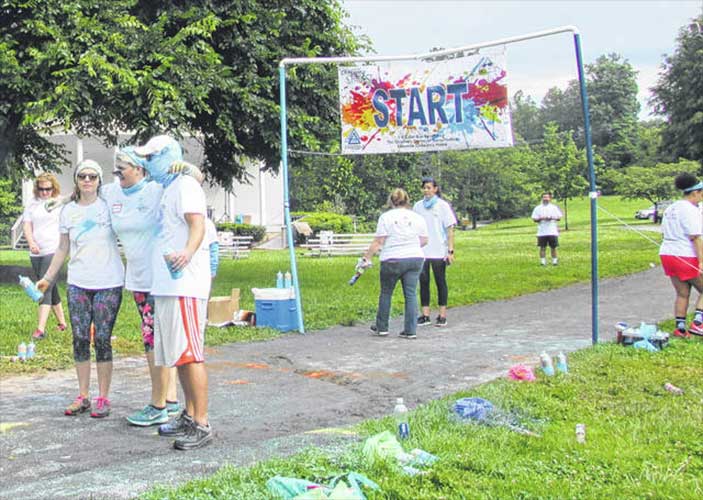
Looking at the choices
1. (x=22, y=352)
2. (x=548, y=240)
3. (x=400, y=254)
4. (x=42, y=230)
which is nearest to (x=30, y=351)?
(x=22, y=352)

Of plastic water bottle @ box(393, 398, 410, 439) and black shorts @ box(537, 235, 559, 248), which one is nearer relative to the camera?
plastic water bottle @ box(393, 398, 410, 439)

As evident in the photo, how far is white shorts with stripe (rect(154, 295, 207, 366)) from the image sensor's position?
5355mm

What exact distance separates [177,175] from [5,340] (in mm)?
5207

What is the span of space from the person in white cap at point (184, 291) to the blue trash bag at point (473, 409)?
174cm

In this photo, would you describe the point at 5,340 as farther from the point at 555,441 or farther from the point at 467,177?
the point at 467,177

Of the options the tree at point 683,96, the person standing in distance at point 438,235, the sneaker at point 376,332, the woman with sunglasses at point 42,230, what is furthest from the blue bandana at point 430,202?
the tree at point 683,96

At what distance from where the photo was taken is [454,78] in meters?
10.2

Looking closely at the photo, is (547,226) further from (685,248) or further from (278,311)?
(278,311)

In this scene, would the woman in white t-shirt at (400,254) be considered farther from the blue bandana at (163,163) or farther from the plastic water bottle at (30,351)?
the blue bandana at (163,163)

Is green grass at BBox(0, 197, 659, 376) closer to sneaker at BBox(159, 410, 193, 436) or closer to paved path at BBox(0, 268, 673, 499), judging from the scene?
paved path at BBox(0, 268, 673, 499)

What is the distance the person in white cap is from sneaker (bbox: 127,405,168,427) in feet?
1.23

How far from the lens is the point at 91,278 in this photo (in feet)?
20.3

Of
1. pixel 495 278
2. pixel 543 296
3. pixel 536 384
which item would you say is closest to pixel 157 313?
pixel 536 384

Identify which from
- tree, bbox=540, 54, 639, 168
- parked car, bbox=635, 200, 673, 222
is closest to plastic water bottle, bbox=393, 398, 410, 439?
parked car, bbox=635, 200, 673, 222
